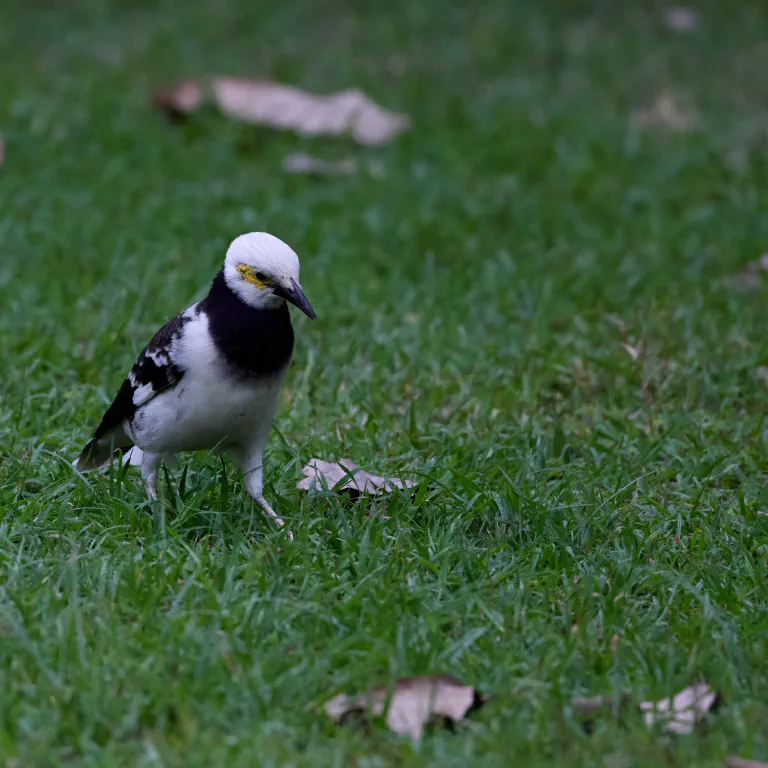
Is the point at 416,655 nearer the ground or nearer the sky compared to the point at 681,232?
nearer the sky

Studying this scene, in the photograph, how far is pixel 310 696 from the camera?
316 centimetres

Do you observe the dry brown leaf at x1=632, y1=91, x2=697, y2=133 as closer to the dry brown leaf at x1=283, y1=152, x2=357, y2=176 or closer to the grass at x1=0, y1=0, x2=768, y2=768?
the grass at x1=0, y1=0, x2=768, y2=768

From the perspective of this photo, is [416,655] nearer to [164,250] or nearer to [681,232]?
[164,250]

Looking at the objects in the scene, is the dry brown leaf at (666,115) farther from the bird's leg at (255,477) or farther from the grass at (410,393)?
the bird's leg at (255,477)

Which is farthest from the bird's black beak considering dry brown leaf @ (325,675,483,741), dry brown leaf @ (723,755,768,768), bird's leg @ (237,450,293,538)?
dry brown leaf @ (723,755,768,768)

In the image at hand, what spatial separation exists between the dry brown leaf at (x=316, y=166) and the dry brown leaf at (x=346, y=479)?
364cm

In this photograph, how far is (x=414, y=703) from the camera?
3.13m

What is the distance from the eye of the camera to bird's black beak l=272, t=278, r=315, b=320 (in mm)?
3818

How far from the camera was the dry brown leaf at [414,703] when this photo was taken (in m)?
3.07

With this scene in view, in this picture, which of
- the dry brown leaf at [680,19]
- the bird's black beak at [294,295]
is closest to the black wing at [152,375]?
the bird's black beak at [294,295]

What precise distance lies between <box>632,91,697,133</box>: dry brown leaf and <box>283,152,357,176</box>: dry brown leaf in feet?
7.60

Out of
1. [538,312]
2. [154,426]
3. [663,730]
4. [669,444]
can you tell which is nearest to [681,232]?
[538,312]

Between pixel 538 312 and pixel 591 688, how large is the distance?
3054mm

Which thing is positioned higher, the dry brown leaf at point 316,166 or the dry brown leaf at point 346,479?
the dry brown leaf at point 346,479
